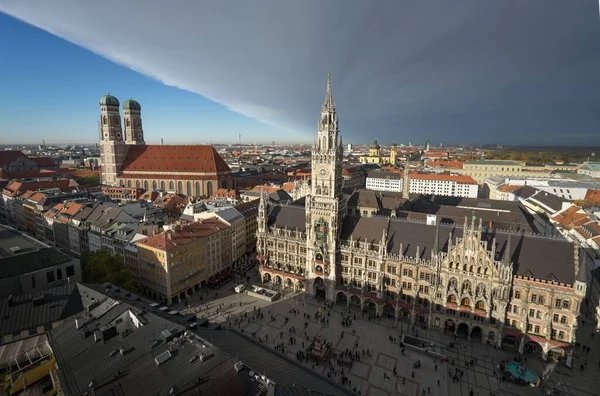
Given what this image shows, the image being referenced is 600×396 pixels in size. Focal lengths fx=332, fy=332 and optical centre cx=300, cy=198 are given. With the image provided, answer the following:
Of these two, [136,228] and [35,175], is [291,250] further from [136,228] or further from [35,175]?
[35,175]

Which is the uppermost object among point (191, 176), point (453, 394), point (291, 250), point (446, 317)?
point (191, 176)

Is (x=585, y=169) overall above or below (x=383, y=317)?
above

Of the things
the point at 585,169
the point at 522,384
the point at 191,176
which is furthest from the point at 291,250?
the point at 585,169

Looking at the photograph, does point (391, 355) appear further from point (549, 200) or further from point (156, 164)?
point (156, 164)

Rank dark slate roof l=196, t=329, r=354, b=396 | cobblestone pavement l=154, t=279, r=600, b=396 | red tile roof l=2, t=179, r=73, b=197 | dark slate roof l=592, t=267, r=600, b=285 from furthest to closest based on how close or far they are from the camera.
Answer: red tile roof l=2, t=179, r=73, b=197, dark slate roof l=592, t=267, r=600, b=285, cobblestone pavement l=154, t=279, r=600, b=396, dark slate roof l=196, t=329, r=354, b=396

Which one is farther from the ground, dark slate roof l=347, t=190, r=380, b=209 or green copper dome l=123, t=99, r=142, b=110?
green copper dome l=123, t=99, r=142, b=110

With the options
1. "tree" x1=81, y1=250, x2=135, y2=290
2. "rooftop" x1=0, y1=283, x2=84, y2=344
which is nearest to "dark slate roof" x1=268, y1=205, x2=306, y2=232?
"tree" x1=81, y1=250, x2=135, y2=290

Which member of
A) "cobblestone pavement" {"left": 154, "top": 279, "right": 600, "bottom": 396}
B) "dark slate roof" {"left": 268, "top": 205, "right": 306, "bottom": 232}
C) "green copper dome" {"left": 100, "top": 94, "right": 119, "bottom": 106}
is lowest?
"cobblestone pavement" {"left": 154, "top": 279, "right": 600, "bottom": 396}

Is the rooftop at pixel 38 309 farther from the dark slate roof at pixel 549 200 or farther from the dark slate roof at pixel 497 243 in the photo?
the dark slate roof at pixel 549 200

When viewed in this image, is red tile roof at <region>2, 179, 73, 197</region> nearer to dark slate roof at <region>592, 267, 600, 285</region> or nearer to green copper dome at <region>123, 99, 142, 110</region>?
green copper dome at <region>123, 99, 142, 110</region>
